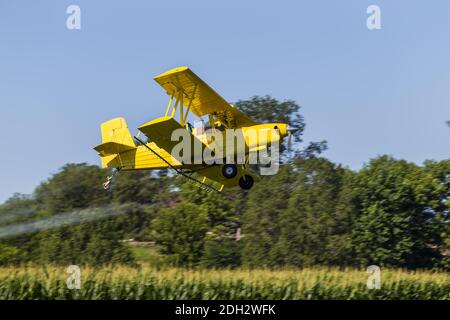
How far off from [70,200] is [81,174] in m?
2.51

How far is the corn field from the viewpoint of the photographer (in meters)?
17.1

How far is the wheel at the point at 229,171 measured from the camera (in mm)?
20250

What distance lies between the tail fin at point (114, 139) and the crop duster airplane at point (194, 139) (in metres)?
0.03

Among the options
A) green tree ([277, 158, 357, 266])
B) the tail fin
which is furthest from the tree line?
the tail fin

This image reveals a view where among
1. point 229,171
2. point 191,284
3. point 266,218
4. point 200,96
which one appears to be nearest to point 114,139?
point 200,96

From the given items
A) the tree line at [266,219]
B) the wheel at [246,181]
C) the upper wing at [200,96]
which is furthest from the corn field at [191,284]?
the tree line at [266,219]

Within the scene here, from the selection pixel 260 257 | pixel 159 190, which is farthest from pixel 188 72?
pixel 159 190

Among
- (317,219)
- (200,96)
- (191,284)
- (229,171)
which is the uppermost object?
(200,96)

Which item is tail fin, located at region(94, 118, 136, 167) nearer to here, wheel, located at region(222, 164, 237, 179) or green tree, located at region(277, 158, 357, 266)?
wheel, located at region(222, 164, 237, 179)

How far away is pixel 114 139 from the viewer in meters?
22.7

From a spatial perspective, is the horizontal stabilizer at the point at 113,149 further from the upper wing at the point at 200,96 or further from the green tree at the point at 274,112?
the green tree at the point at 274,112

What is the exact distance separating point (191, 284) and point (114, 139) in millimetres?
6755

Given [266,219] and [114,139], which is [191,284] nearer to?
[114,139]
